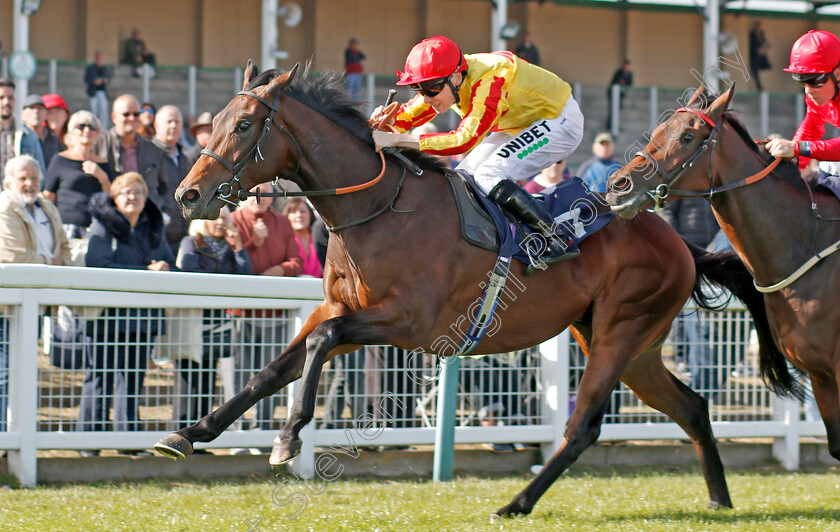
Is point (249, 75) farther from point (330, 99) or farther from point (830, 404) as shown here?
point (830, 404)

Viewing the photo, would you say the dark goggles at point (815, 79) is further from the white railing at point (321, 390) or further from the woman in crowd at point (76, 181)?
the woman in crowd at point (76, 181)

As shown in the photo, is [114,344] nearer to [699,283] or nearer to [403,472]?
[403,472]

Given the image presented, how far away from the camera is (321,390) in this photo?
5805 mm

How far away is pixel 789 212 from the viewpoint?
4.56m

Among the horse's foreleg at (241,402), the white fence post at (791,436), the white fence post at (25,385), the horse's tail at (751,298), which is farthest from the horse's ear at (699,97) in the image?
the white fence post at (25,385)

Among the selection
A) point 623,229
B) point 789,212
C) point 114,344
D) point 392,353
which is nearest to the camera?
point 789,212

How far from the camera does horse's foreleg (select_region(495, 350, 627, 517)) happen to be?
4.79 metres

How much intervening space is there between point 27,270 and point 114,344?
57 centimetres

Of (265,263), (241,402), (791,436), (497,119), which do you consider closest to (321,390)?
(265,263)

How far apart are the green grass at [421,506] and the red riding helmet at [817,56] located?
2.03 metres

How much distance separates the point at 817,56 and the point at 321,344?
2482mm

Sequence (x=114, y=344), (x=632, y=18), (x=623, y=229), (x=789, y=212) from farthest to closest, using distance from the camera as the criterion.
Result: (x=632, y=18)
(x=114, y=344)
(x=623, y=229)
(x=789, y=212)

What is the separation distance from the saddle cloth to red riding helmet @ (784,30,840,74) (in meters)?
1.05

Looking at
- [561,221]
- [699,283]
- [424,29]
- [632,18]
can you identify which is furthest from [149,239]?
[632,18]
